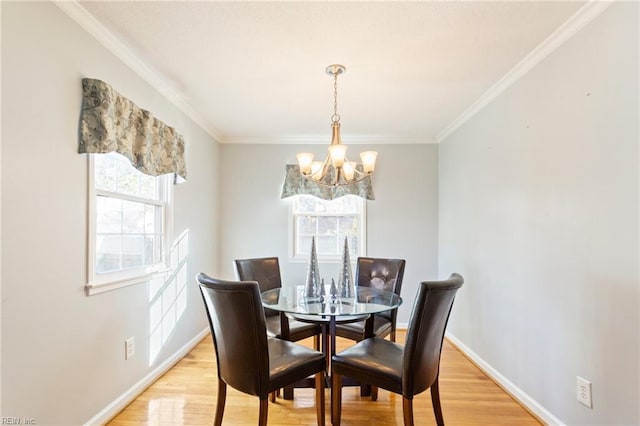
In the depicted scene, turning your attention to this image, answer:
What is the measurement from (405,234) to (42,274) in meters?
3.49

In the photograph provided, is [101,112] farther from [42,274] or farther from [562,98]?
[562,98]

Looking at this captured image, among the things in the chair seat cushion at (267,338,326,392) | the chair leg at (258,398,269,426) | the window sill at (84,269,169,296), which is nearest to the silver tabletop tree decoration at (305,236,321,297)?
the chair seat cushion at (267,338,326,392)

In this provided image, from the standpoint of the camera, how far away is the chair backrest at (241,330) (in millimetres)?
1662

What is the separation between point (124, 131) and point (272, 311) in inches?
73.3

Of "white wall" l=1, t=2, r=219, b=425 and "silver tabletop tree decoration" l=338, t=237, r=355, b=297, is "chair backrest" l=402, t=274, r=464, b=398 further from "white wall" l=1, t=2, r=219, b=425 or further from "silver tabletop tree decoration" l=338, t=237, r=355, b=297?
"white wall" l=1, t=2, r=219, b=425

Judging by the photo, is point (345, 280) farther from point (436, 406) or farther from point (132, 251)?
point (132, 251)

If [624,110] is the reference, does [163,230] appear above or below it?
below

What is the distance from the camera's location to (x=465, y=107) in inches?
124

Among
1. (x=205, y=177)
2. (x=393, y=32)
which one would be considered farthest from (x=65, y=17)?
(x=205, y=177)

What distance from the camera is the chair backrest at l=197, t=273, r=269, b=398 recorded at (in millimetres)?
1662

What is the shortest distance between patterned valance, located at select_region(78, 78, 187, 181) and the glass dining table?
1.32 m

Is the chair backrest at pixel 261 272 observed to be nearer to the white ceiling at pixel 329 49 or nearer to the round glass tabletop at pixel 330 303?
the round glass tabletop at pixel 330 303

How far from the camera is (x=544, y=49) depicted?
82.4 inches

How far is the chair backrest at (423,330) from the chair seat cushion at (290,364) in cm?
52
